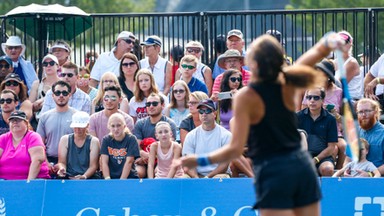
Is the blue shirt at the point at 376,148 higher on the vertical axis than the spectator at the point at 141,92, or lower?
lower

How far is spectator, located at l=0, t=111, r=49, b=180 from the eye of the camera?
12297 mm

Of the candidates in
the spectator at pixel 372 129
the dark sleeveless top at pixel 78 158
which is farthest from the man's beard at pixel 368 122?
the dark sleeveless top at pixel 78 158

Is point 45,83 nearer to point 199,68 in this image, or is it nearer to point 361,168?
point 199,68

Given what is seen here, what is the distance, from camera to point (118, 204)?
1159 centimetres

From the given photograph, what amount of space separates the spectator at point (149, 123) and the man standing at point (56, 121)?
92 centimetres

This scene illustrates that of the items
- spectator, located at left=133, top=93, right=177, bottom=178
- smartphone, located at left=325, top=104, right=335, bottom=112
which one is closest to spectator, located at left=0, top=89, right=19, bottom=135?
spectator, located at left=133, top=93, right=177, bottom=178

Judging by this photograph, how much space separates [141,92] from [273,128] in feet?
21.0

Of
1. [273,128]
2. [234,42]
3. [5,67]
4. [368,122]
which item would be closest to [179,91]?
[234,42]

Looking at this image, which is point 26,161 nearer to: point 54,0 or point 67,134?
point 67,134

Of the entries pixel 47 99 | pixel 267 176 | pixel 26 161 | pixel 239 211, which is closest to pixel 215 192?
pixel 239 211

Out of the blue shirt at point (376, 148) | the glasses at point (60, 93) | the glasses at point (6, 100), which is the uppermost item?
→ the glasses at point (60, 93)

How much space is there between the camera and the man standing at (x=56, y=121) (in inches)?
517

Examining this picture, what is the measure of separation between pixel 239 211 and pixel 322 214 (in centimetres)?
91

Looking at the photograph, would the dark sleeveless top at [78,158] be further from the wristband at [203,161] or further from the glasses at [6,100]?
the wristband at [203,161]
